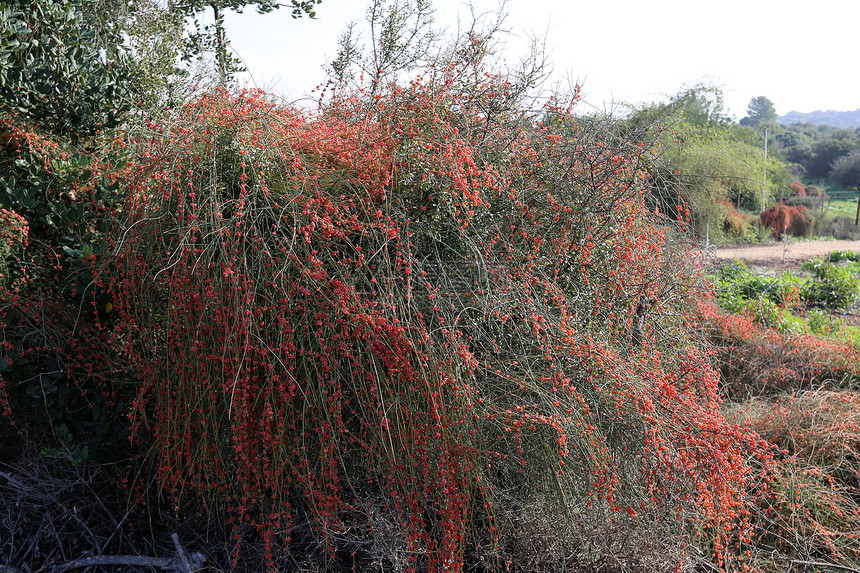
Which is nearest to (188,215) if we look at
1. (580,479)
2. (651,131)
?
(580,479)

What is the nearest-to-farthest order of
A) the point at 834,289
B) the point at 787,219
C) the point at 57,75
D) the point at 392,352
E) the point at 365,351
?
the point at 392,352 < the point at 365,351 < the point at 57,75 < the point at 834,289 < the point at 787,219

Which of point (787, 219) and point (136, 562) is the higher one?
point (136, 562)

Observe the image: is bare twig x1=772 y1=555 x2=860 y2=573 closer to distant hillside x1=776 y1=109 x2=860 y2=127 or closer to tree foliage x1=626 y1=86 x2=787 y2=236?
tree foliage x1=626 y1=86 x2=787 y2=236

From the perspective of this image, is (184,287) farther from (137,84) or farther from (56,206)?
(137,84)

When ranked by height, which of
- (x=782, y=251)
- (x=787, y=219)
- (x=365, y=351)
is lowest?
(x=782, y=251)

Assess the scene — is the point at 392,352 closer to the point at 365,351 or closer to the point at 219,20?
the point at 365,351

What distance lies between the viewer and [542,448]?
229 centimetres

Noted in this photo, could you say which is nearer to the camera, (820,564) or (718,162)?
(820,564)

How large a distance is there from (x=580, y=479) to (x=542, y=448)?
0.82 ft

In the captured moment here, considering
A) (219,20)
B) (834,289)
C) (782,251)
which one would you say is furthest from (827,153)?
(219,20)

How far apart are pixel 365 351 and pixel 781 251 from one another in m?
12.4

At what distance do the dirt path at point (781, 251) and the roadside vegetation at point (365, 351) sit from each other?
8.25 metres

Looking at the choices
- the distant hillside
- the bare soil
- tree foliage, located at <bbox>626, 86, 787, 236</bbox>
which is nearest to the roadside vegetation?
the bare soil

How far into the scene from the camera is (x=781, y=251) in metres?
12.4
